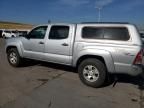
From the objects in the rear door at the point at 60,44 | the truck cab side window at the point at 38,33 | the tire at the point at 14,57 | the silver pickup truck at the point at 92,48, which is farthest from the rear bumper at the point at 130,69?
the tire at the point at 14,57

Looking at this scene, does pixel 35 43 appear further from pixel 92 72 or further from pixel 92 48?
pixel 92 72

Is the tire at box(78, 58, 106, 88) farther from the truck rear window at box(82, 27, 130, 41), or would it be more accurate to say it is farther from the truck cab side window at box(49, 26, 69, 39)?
the truck cab side window at box(49, 26, 69, 39)

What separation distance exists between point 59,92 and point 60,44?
194 cm

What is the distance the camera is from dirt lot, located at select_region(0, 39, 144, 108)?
4656 mm

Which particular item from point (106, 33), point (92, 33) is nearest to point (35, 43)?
point (92, 33)

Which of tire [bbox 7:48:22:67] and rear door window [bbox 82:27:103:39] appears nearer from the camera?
rear door window [bbox 82:27:103:39]

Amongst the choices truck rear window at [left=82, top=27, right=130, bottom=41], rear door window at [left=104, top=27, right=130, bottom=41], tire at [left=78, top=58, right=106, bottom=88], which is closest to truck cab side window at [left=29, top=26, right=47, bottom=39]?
truck rear window at [left=82, top=27, right=130, bottom=41]

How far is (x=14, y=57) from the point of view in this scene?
8336 millimetres

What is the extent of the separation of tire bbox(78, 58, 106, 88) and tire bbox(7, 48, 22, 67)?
3.13 meters

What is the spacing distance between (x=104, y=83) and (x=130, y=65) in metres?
1.17

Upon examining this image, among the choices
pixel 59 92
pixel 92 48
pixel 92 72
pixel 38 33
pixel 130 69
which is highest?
pixel 38 33

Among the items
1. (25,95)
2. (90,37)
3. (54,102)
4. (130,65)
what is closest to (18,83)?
(25,95)

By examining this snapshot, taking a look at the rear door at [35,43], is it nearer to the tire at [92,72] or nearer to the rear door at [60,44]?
the rear door at [60,44]

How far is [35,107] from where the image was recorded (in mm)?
4391
